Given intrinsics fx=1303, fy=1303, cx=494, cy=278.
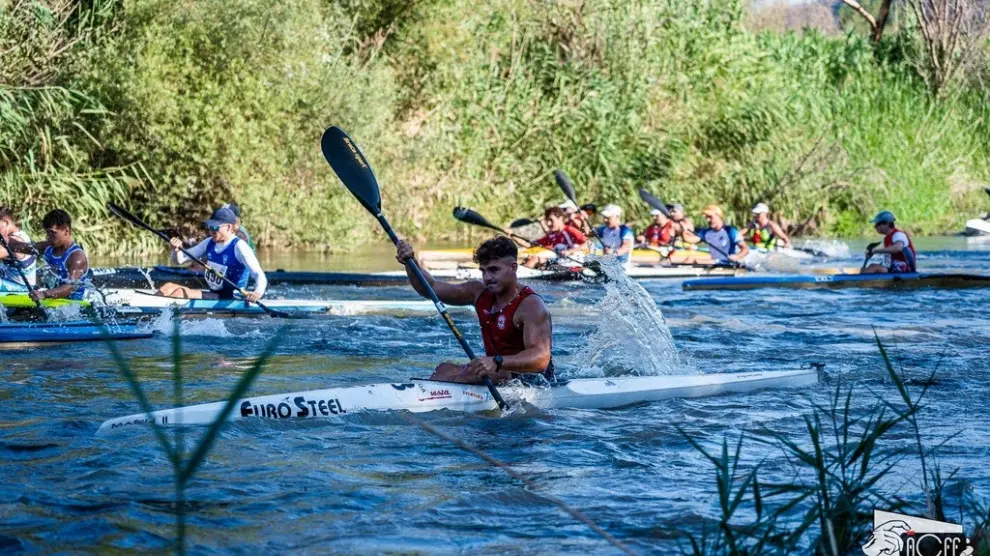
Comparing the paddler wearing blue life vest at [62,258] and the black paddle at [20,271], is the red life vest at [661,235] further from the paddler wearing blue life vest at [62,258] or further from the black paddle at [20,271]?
the black paddle at [20,271]

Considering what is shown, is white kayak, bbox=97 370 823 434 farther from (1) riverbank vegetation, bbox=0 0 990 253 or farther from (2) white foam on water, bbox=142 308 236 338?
(1) riverbank vegetation, bbox=0 0 990 253

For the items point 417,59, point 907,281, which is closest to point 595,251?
point 907,281

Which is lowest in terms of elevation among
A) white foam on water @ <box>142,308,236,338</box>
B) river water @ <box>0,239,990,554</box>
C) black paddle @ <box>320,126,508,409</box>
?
river water @ <box>0,239,990,554</box>

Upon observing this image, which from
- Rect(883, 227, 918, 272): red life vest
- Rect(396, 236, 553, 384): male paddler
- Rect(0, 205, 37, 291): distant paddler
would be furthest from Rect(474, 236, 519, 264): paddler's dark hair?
Rect(883, 227, 918, 272): red life vest

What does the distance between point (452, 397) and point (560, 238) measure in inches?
412

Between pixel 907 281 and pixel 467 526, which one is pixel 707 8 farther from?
pixel 467 526

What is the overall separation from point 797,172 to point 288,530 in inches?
821

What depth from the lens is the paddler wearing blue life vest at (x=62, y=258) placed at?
10.6 meters

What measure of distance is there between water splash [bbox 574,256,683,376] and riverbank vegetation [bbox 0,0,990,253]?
10.2m

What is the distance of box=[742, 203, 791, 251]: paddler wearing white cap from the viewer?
20016mm

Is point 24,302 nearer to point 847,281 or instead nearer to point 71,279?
point 71,279

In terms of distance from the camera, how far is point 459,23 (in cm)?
2264

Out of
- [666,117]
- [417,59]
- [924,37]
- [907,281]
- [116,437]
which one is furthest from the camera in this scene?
[924,37]

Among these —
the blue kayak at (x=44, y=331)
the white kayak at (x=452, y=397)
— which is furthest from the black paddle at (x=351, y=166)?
the blue kayak at (x=44, y=331)
